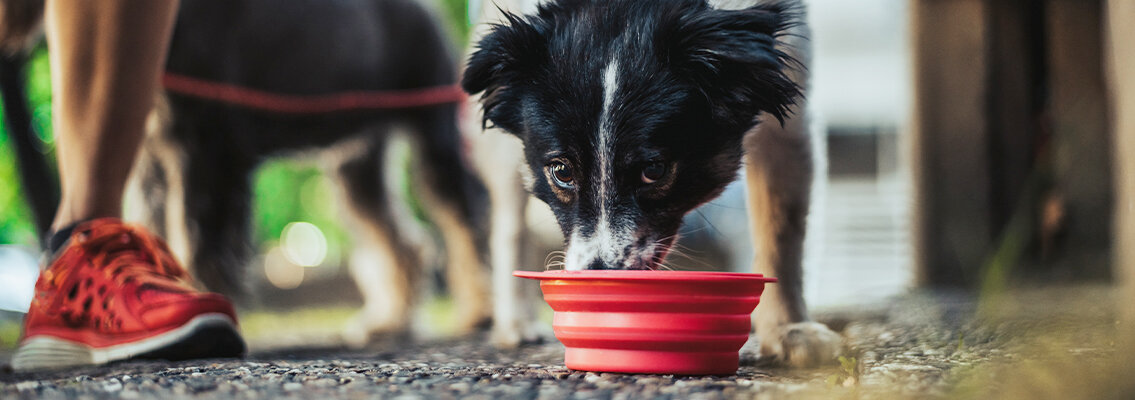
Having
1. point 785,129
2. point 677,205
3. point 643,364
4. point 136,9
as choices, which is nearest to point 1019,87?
point 785,129

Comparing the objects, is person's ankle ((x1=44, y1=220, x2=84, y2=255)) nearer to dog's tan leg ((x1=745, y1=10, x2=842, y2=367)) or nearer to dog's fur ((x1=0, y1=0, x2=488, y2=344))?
dog's fur ((x1=0, y1=0, x2=488, y2=344))

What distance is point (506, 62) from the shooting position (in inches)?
89.0

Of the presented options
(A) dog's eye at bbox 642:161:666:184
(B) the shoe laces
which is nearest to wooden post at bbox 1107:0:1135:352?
(A) dog's eye at bbox 642:161:666:184

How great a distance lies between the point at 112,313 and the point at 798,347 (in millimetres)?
1566

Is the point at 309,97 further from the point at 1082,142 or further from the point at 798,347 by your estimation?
the point at 1082,142

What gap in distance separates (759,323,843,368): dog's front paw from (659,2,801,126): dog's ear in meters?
0.47

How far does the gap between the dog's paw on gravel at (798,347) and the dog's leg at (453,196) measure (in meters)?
2.03

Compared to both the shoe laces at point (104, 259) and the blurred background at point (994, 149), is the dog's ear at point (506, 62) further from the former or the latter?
the blurred background at point (994, 149)

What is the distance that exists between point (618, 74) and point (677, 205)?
0.33 meters

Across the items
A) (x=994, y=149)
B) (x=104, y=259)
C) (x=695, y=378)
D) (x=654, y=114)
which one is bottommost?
(x=695, y=378)

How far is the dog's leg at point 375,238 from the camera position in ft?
13.7

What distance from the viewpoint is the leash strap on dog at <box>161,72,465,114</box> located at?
348cm

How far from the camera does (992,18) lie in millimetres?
4836

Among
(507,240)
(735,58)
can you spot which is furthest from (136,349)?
(735,58)
